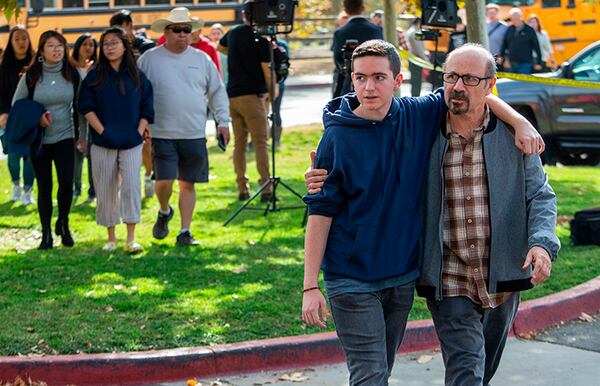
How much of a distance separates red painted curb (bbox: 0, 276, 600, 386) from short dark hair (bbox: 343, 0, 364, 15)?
21.0 feet

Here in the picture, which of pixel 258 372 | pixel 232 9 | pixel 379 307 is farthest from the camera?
pixel 232 9

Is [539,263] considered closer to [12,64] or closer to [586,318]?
[586,318]

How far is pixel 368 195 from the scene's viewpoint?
4.60 m

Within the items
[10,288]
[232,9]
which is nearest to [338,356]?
[10,288]

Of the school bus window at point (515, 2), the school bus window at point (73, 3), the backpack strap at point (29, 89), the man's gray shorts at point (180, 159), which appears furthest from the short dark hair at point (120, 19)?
the school bus window at point (515, 2)

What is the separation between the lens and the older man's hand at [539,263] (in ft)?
15.0

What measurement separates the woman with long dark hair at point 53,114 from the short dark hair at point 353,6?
373cm

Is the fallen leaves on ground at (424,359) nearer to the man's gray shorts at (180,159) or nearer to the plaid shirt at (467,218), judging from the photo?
the plaid shirt at (467,218)

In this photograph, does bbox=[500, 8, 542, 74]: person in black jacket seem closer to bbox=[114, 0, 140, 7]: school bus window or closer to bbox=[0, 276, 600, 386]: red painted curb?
bbox=[114, 0, 140, 7]: school bus window

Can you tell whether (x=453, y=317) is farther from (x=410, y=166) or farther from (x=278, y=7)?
(x=278, y=7)

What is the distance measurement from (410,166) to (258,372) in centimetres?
237

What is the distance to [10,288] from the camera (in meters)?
8.33

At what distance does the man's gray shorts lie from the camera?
10008 millimetres

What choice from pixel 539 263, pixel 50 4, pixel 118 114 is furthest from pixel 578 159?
pixel 50 4
